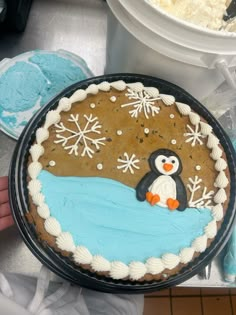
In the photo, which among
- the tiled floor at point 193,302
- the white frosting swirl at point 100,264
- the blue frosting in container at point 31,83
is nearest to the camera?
the white frosting swirl at point 100,264

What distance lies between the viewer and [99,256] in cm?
44

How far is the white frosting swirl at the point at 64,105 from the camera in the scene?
1.66 ft

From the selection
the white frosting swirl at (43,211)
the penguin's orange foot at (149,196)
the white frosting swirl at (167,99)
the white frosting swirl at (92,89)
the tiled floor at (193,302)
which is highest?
the white frosting swirl at (92,89)

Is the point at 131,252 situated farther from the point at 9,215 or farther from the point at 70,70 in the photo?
the point at 70,70

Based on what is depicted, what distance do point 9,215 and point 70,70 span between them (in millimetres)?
280

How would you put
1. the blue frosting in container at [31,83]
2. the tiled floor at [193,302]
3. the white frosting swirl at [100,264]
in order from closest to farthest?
the white frosting swirl at [100,264] → the blue frosting in container at [31,83] → the tiled floor at [193,302]

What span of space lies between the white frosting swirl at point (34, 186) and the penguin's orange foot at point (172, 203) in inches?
6.4

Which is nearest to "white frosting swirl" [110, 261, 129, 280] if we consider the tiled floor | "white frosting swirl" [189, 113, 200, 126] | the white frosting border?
the white frosting border

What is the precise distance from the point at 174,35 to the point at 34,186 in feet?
0.82

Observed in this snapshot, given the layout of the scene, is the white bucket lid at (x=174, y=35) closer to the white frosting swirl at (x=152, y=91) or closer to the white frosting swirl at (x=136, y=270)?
the white frosting swirl at (x=152, y=91)

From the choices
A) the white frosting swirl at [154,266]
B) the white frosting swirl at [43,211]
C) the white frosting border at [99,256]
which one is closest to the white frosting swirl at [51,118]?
the white frosting border at [99,256]

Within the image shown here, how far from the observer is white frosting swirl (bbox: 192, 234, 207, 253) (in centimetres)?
47

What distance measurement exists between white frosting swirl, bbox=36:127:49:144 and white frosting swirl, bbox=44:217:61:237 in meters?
0.10

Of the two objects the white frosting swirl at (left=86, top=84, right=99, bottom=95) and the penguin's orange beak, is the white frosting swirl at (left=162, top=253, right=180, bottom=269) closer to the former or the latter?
the penguin's orange beak
